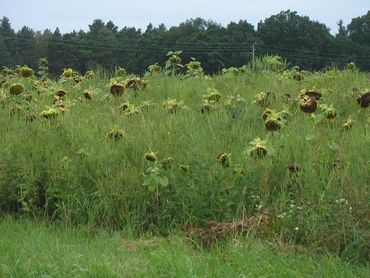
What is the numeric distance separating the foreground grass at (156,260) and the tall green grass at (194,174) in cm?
25

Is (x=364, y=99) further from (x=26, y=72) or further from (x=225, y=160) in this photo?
(x=26, y=72)

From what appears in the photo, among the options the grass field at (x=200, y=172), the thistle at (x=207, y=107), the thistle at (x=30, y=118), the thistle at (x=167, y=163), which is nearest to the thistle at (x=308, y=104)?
the grass field at (x=200, y=172)

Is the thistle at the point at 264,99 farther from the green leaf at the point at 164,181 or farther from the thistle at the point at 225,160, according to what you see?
the green leaf at the point at 164,181

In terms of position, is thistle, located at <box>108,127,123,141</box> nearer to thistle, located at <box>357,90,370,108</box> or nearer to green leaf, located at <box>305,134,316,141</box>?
green leaf, located at <box>305,134,316,141</box>

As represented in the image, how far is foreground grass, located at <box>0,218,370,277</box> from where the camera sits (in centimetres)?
290

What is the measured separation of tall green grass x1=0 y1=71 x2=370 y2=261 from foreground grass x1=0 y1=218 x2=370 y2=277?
247mm

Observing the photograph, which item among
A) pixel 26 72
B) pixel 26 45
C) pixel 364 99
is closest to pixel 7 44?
pixel 26 45

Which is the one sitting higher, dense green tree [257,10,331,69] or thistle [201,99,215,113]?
dense green tree [257,10,331,69]

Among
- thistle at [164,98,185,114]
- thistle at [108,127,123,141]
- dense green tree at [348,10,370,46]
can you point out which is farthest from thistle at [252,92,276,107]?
dense green tree at [348,10,370,46]

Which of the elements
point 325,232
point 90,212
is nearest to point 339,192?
point 325,232

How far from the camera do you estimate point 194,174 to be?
3.95m

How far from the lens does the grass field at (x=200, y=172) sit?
3369 mm

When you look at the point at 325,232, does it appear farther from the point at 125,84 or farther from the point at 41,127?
the point at 125,84

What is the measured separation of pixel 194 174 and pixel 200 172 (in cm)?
5
